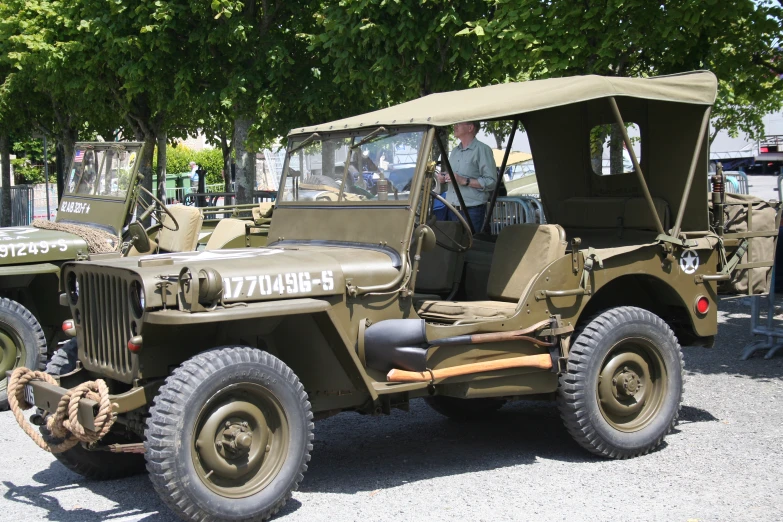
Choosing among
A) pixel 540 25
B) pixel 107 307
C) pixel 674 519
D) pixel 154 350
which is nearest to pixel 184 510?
pixel 154 350

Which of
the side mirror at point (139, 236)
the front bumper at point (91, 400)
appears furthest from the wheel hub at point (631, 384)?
the side mirror at point (139, 236)

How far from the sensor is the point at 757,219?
20.6ft

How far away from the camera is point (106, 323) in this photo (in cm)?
489

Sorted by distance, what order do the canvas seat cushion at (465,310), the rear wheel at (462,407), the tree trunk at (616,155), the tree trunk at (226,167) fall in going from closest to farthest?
1. the canvas seat cushion at (465,310)
2. the rear wheel at (462,407)
3. the tree trunk at (616,155)
4. the tree trunk at (226,167)

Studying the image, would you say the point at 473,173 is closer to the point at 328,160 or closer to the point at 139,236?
the point at 328,160

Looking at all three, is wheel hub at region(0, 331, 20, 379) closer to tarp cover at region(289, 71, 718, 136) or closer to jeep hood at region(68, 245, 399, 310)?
jeep hood at region(68, 245, 399, 310)

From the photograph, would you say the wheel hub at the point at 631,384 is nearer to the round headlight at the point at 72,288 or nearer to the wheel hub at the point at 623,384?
the wheel hub at the point at 623,384

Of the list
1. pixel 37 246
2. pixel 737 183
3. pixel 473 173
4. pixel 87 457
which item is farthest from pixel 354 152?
pixel 737 183

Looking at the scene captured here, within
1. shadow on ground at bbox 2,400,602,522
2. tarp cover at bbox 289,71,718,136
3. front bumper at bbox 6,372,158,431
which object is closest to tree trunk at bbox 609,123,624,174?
tarp cover at bbox 289,71,718,136

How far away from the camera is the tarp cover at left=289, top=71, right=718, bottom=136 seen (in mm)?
5219

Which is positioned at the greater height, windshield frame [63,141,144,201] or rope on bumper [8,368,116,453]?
windshield frame [63,141,144,201]

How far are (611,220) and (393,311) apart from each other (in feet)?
6.99

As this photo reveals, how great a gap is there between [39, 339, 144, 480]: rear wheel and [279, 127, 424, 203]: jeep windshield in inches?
66.2

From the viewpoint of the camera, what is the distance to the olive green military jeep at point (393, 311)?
4523mm
